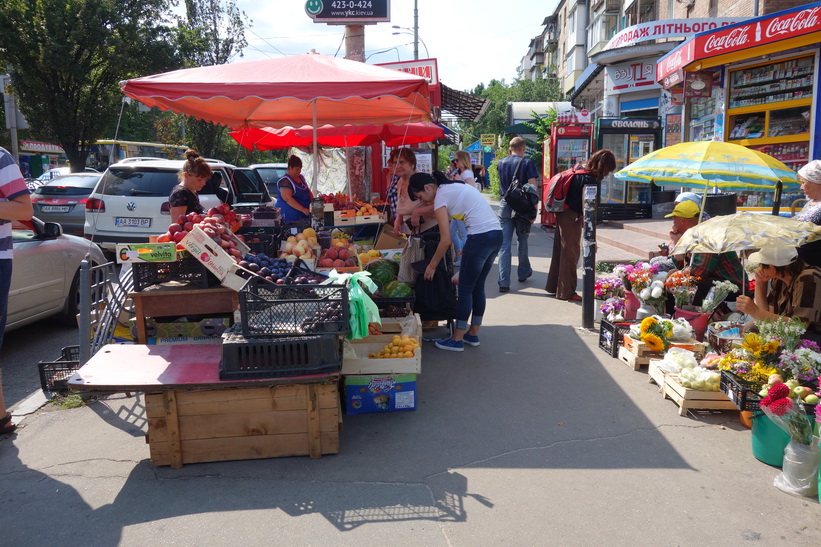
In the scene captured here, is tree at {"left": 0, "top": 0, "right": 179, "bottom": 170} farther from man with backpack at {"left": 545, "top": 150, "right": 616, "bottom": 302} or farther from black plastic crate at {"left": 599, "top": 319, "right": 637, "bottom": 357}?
black plastic crate at {"left": 599, "top": 319, "right": 637, "bottom": 357}

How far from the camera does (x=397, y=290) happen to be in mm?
5965

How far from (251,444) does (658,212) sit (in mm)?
13653

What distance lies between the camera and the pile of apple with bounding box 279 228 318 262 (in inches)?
214

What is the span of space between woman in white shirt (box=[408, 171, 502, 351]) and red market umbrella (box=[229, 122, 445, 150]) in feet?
11.8

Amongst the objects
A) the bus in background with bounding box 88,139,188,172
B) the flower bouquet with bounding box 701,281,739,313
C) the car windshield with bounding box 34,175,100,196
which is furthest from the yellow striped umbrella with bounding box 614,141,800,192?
the bus in background with bounding box 88,139,188,172

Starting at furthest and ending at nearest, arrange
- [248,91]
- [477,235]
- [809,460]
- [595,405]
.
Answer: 1. [477,235]
2. [248,91]
3. [595,405]
4. [809,460]

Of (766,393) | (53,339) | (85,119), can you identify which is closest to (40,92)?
(85,119)

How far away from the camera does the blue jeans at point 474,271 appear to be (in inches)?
231

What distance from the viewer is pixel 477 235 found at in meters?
5.86

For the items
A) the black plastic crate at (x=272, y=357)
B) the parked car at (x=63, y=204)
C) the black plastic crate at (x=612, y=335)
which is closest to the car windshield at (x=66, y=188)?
the parked car at (x=63, y=204)

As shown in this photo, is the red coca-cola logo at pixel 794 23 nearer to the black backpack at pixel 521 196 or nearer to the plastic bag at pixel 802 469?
the black backpack at pixel 521 196

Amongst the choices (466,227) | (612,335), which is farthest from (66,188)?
(612,335)

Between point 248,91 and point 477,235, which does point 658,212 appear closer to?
point 477,235

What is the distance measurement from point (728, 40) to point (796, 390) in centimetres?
857
